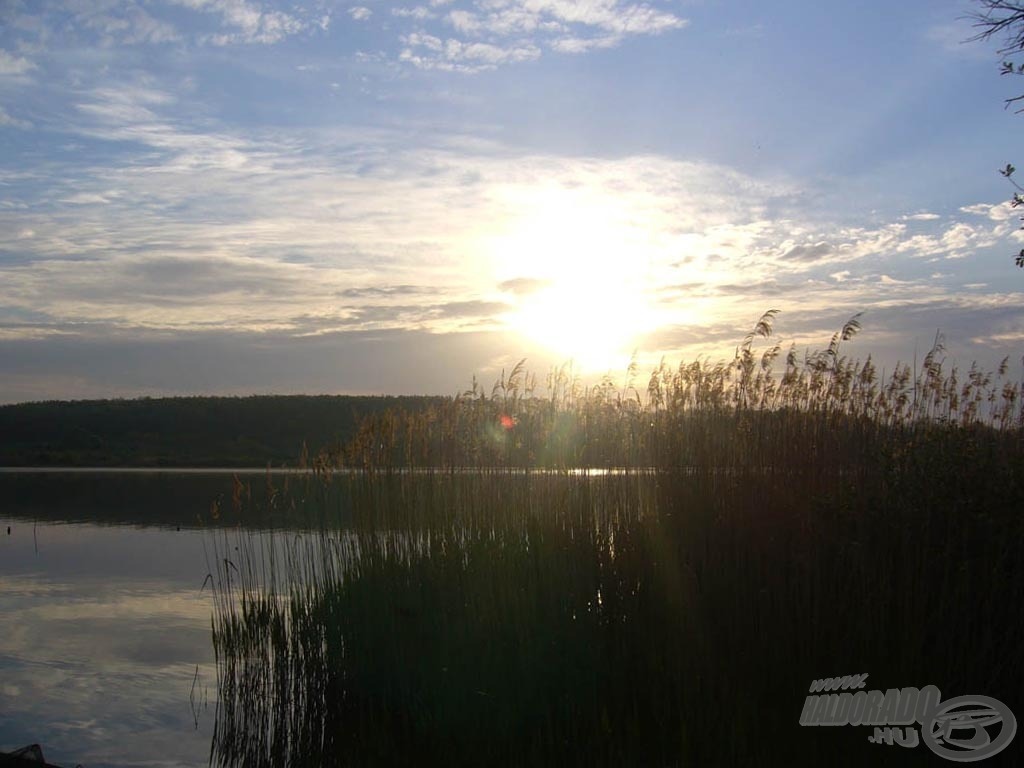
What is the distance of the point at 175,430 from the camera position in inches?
2098

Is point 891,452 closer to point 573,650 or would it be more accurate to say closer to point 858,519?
point 858,519

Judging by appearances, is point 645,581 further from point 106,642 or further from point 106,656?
point 106,642

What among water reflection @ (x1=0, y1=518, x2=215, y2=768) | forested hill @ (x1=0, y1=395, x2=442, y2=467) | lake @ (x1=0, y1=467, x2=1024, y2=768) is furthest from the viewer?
forested hill @ (x1=0, y1=395, x2=442, y2=467)

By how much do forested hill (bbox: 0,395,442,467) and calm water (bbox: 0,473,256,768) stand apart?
2643 cm

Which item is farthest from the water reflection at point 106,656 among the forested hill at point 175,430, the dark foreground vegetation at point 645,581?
the forested hill at point 175,430

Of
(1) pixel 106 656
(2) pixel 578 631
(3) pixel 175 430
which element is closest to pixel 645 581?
(2) pixel 578 631

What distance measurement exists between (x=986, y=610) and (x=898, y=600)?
0.50 m

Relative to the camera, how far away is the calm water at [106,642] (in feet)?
25.4

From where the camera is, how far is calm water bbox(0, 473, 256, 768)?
25.4 feet

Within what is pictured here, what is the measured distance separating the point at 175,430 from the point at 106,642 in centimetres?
4495

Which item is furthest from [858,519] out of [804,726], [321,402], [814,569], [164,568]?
[321,402]

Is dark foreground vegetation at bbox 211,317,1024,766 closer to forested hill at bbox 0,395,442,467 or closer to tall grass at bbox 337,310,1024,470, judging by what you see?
tall grass at bbox 337,310,1024,470

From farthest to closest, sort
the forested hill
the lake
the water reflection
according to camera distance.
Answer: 1. the forested hill
2. the water reflection
3. the lake

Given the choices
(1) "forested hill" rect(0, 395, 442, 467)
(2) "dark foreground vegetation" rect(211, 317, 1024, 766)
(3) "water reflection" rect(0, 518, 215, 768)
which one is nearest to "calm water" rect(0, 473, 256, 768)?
(3) "water reflection" rect(0, 518, 215, 768)
